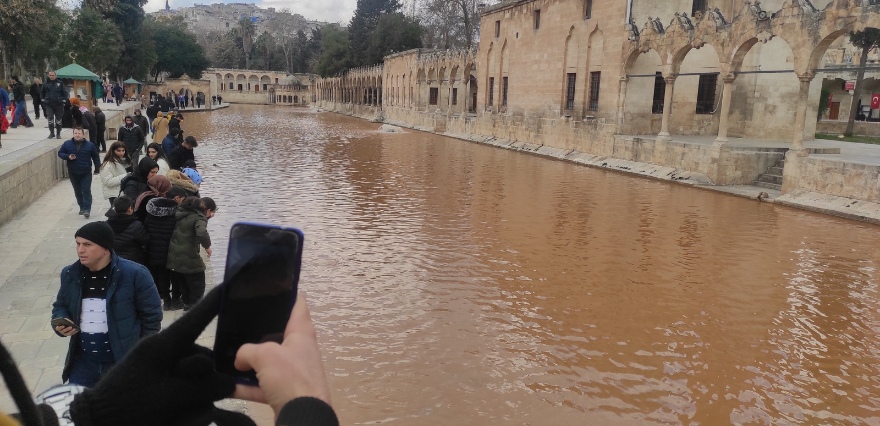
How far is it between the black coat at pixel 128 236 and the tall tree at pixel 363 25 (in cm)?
5727

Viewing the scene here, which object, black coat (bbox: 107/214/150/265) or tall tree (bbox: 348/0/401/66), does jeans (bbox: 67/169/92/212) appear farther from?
tall tree (bbox: 348/0/401/66)

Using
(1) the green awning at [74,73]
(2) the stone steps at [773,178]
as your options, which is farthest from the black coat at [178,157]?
(2) the stone steps at [773,178]

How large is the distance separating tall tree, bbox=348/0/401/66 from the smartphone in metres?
61.3

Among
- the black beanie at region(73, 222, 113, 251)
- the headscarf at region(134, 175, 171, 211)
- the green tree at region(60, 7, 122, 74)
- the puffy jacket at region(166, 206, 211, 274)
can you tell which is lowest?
the puffy jacket at region(166, 206, 211, 274)

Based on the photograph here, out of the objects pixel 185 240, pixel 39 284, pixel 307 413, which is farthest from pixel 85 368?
pixel 39 284

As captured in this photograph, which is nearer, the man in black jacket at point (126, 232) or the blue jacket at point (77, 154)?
the man in black jacket at point (126, 232)

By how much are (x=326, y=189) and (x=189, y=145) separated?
4.64 meters

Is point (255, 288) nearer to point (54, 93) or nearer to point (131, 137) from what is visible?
point (131, 137)

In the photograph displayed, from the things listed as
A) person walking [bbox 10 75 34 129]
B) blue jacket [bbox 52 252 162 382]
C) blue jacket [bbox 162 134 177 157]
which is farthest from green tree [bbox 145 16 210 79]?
blue jacket [bbox 52 252 162 382]

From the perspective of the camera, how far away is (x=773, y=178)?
1584 cm

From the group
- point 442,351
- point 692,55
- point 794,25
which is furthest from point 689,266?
point 692,55

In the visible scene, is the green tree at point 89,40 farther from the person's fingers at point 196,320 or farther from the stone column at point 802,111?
the person's fingers at point 196,320

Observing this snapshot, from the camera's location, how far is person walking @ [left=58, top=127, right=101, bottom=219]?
8.96m

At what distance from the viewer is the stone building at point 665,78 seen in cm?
1475
